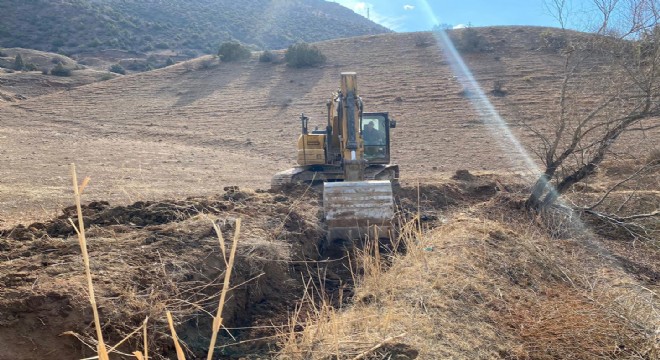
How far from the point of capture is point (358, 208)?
7.71 metres

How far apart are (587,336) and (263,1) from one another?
86.5 m

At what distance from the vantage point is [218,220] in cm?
623

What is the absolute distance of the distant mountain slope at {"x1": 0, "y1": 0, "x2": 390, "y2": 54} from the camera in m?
51.6

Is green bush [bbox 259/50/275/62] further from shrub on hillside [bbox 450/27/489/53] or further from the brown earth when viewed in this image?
shrub on hillside [bbox 450/27/489/53]

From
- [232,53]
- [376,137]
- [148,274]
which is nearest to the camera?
[148,274]

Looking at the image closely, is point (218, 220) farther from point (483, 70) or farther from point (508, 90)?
point (483, 70)

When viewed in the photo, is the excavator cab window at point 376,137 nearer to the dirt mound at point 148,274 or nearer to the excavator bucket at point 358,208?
the excavator bucket at point 358,208

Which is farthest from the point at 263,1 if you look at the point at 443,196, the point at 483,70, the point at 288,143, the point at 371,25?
the point at 443,196

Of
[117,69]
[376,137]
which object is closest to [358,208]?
[376,137]

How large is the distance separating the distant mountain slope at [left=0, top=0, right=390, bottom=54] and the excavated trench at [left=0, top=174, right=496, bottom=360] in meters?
49.5

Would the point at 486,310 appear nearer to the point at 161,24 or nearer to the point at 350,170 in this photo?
the point at 350,170

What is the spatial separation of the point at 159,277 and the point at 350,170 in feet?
15.4

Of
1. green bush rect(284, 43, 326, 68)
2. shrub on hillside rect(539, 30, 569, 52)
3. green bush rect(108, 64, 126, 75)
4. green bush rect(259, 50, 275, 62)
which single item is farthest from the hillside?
green bush rect(108, 64, 126, 75)

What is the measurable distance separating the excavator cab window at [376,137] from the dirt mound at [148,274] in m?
4.49
